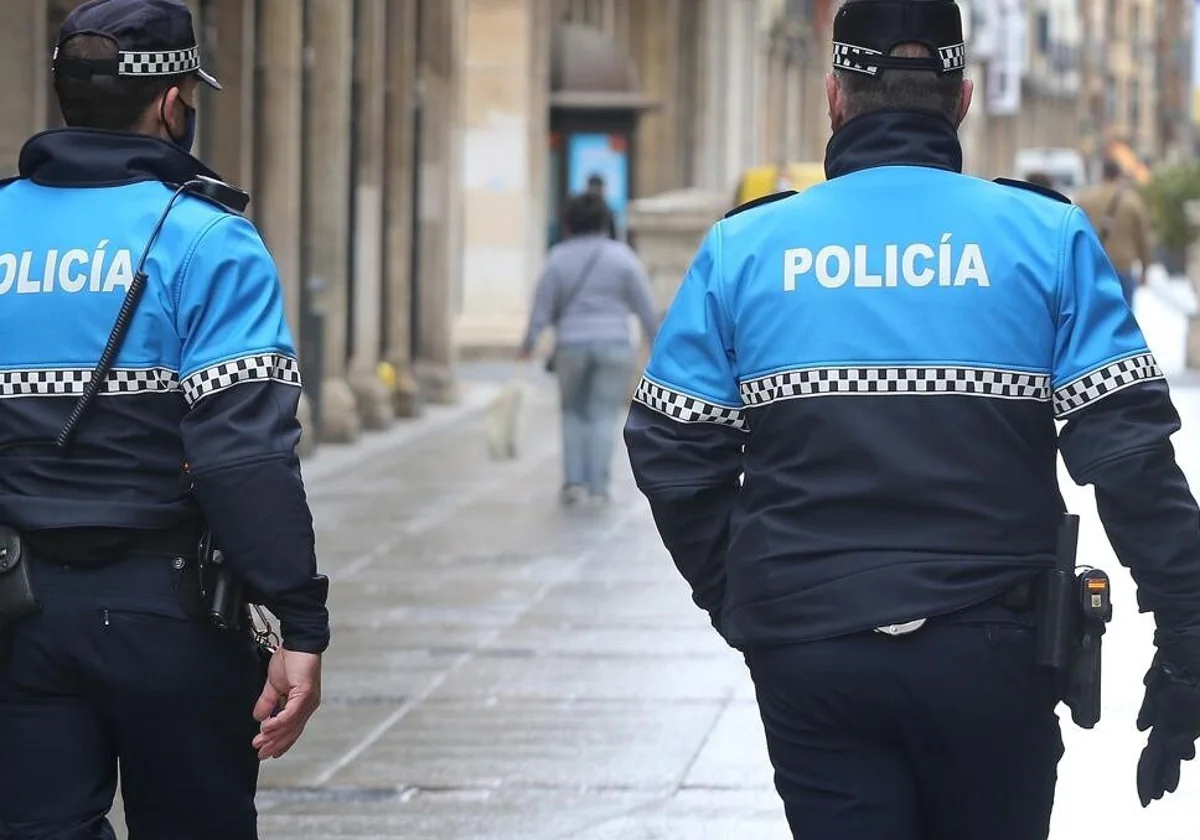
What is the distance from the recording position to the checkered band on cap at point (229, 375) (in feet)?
12.8

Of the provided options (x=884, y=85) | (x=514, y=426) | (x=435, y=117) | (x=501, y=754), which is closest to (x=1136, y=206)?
(x=435, y=117)

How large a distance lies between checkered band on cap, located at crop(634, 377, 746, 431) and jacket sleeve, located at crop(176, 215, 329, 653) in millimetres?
513

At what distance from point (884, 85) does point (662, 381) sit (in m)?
0.51

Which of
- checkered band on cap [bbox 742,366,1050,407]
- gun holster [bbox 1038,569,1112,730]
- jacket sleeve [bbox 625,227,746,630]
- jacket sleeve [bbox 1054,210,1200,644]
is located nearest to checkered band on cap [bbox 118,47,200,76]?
jacket sleeve [bbox 625,227,746,630]

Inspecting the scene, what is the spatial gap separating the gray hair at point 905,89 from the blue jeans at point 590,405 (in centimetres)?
1038

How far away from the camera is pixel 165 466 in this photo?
12.9 feet

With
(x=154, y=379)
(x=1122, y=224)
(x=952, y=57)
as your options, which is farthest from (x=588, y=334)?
(x=952, y=57)

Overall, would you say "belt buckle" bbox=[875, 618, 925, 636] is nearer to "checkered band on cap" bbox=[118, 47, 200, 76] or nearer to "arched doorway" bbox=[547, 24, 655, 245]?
"checkered band on cap" bbox=[118, 47, 200, 76]

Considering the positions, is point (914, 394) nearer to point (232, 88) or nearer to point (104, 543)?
point (104, 543)

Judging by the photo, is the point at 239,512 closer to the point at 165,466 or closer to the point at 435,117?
the point at 165,466

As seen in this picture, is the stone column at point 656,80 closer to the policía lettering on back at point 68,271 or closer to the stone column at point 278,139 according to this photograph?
the stone column at point 278,139

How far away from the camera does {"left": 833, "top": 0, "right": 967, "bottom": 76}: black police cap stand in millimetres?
3781

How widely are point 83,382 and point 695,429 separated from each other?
34.8 inches

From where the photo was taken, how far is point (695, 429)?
3854 mm
